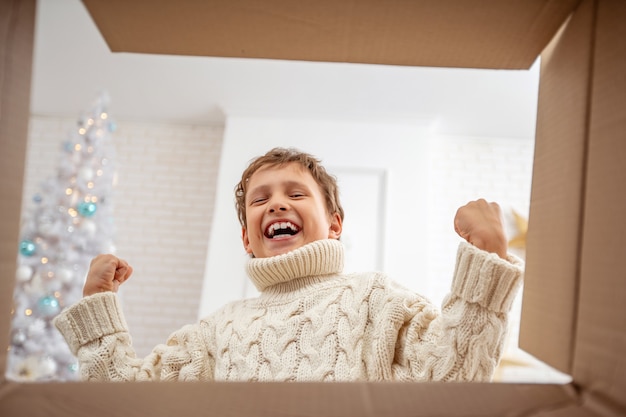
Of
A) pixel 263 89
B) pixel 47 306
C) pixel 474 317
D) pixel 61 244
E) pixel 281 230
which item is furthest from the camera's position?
pixel 263 89

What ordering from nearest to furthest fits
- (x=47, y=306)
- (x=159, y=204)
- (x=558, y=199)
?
(x=558, y=199) < (x=47, y=306) < (x=159, y=204)

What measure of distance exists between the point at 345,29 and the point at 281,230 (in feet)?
1.79

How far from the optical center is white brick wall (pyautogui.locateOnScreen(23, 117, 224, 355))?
374 centimetres

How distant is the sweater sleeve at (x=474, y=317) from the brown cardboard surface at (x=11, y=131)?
0.45 m

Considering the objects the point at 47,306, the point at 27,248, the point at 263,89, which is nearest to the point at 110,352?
the point at 47,306

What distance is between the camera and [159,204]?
12.7ft

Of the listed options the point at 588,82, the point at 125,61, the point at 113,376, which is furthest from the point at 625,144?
the point at 125,61

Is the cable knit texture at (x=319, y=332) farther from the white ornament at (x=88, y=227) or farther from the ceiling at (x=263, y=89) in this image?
the white ornament at (x=88, y=227)

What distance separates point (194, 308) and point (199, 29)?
3.34 meters

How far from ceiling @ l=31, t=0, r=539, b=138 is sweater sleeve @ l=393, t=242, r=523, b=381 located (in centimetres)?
242

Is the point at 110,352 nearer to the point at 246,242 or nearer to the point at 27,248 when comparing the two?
the point at 246,242

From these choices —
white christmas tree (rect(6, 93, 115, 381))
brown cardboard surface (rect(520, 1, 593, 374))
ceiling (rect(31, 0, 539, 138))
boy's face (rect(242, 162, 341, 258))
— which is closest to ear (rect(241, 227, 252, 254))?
boy's face (rect(242, 162, 341, 258))

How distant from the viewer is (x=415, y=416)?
29 centimetres

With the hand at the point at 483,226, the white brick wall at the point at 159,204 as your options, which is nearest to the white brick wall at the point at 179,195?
the white brick wall at the point at 159,204
